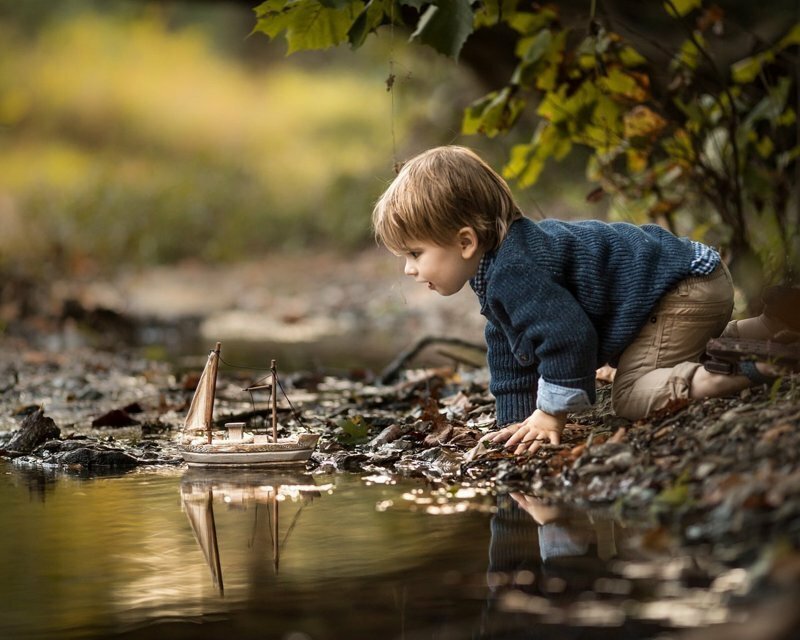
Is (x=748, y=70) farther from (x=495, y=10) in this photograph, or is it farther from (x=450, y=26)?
(x=450, y=26)

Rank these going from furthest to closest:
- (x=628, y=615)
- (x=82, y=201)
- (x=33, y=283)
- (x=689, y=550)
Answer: (x=82, y=201) → (x=33, y=283) → (x=689, y=550) → (x=628, y=615)

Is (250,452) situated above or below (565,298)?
below

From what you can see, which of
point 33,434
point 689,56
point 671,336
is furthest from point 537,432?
point 689,56

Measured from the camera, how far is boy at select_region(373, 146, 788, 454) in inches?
116

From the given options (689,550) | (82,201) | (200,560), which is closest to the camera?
(689,550)

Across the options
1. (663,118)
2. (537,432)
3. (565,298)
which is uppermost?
(663,118)

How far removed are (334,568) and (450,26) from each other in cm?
200

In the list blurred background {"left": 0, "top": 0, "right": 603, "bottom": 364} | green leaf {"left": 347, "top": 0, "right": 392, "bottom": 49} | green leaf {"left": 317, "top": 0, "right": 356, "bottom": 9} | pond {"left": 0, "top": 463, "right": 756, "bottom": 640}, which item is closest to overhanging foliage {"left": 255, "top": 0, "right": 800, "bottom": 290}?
green leaf {"left": 347, "top": 0, "right": 392, "bottom": 49}

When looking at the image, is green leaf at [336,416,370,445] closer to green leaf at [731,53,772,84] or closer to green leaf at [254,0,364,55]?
green leaf at [254,0,364,55]

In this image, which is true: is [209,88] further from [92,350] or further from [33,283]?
[92,350]

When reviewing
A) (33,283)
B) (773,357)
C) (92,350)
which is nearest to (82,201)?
(33,283)

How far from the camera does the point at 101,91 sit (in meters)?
16.7

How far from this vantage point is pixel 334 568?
2031 millimetres

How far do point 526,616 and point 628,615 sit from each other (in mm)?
153
